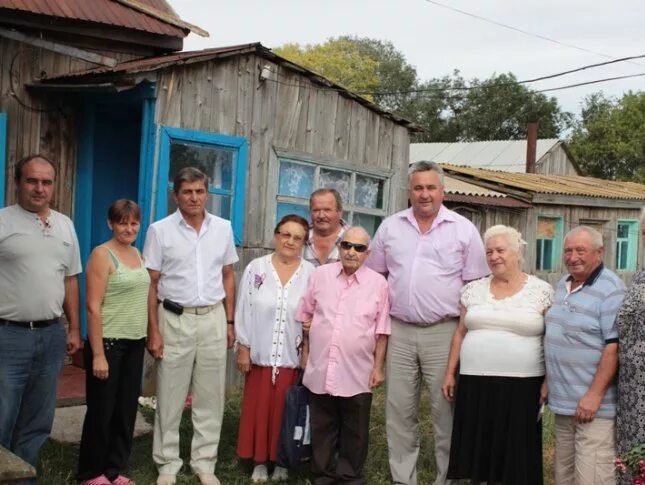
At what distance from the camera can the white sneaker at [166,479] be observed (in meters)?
4.65

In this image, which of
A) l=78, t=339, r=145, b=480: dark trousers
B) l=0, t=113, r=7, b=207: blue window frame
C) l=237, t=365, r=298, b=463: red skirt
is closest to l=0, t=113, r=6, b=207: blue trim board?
l=0, t=113, r=7, b=207: blue window frame

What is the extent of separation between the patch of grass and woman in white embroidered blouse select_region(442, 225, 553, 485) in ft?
2.98

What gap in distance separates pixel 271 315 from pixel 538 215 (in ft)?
37.6

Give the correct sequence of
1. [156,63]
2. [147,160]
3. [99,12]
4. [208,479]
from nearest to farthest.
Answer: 1. [208,479]
2. [156,63]
3. [147,160]
4. [99,12]

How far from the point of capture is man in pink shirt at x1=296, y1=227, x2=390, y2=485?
15.1 feet

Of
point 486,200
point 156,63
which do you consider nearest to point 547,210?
point 486,200

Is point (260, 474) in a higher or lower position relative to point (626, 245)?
lower

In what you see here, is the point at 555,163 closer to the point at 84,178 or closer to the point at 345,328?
the point at 84,178

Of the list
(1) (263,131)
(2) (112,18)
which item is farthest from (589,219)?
(2) (112,18)

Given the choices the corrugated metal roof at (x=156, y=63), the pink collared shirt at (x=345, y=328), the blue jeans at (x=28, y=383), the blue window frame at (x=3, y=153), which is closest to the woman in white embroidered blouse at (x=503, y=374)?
the pink collared shirt at (x=345, y=328)

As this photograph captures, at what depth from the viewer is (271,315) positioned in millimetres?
4816

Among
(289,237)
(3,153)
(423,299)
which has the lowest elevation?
(423,299)

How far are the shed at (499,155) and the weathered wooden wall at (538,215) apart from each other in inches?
431

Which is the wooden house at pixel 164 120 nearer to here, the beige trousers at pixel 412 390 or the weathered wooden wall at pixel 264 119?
the weathered wooden wall at pixel 264 119
